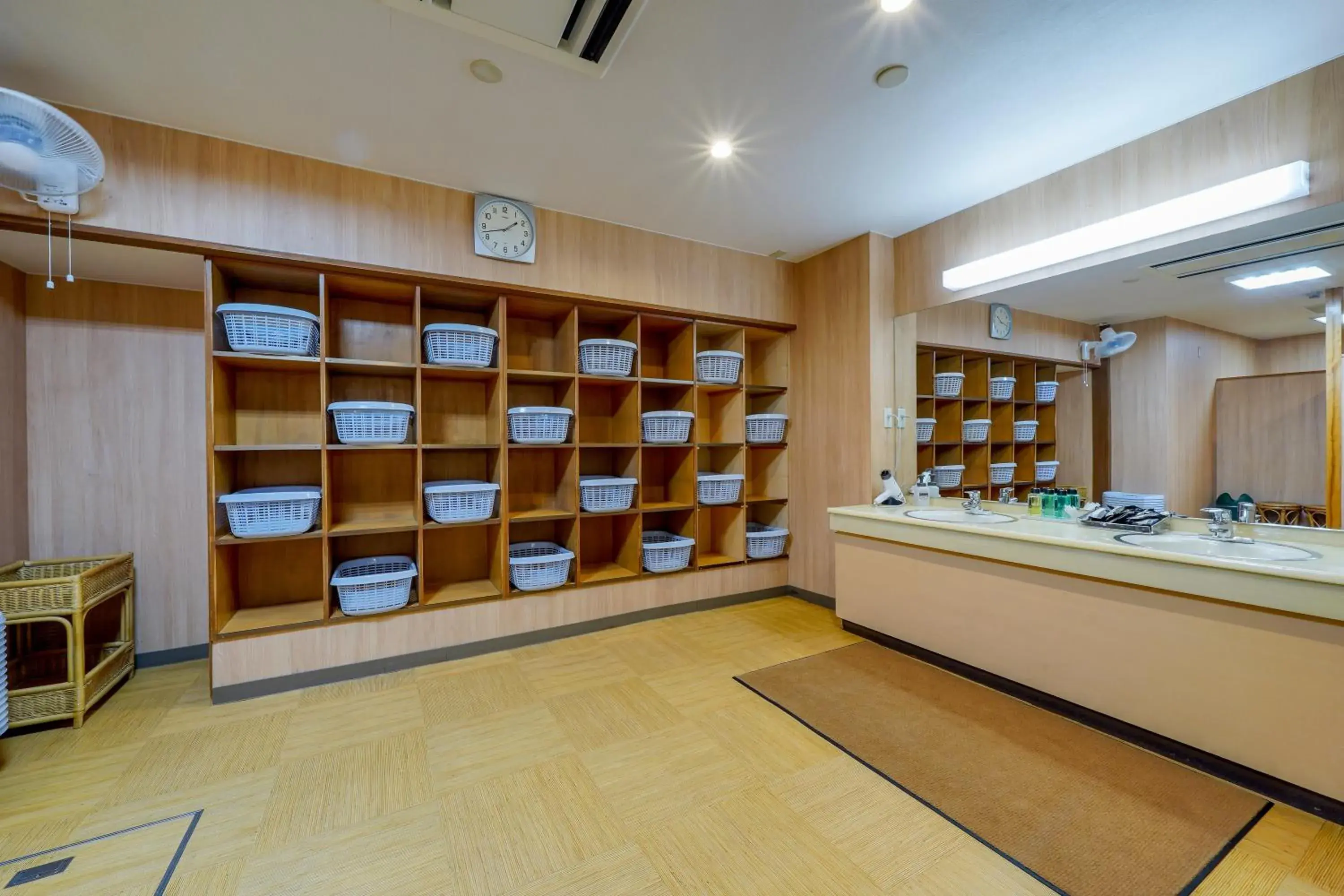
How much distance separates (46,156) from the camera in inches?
69.6

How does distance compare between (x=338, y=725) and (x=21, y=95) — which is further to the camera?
(x=338, y=725)

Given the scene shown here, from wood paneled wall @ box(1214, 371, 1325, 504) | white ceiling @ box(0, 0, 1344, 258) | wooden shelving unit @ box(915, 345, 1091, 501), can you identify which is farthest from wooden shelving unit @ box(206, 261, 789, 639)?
wood paneled wall @ box(1214, 371, 1325, 504)

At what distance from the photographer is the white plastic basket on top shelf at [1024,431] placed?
291 centimetres

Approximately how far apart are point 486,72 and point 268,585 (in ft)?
9.02

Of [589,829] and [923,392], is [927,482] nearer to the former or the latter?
[923,392]

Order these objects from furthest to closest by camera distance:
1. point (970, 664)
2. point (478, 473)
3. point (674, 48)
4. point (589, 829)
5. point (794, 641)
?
point (478, 473) → point (794, 641) → point (970, 664) → point (674, 48) → point (589, 829)

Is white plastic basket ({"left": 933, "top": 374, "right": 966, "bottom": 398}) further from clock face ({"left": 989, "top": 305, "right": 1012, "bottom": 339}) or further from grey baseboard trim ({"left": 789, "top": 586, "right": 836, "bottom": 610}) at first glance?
grey baseboard trim ({"left": 789, "top": 586, "right": 836, "bottom": 610})

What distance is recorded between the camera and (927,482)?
10.7 ft

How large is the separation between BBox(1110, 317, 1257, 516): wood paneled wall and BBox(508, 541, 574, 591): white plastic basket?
2.94 meters

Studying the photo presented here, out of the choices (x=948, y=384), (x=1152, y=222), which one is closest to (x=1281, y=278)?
(x=1152, y=222)

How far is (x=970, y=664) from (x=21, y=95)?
421cm

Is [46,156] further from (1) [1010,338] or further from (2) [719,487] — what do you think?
(1) [1010,338]

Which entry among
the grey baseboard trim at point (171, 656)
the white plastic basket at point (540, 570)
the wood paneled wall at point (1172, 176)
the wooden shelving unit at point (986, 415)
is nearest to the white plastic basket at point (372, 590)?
the white plastic basket at point (540, 570)

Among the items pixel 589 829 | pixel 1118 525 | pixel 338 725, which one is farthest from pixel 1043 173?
pixel 338 725
